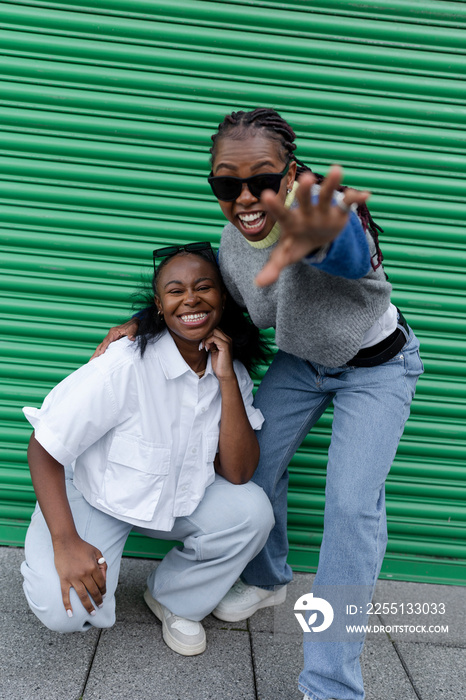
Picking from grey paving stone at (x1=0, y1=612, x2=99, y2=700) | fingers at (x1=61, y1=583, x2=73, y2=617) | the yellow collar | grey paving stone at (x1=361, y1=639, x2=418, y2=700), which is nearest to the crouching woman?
fingers at (x1=61, y1=583, x2=73, y2=617)

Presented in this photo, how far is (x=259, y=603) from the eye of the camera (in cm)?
251

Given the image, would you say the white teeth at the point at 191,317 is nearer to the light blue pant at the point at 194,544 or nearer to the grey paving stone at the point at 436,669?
the light blue pant at the point at 194,544

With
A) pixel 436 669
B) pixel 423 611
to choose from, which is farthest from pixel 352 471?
pixel 423 611

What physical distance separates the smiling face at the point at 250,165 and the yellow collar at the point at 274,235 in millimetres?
32

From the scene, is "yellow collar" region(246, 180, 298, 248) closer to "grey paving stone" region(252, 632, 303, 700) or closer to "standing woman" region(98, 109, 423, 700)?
"standing woman" region(98, 109, 423, 700)

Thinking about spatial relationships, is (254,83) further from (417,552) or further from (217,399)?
(417,552)

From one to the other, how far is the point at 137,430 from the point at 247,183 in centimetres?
94

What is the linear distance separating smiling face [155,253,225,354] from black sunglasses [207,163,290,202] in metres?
0.32

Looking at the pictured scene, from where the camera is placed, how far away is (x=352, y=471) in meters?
1.88

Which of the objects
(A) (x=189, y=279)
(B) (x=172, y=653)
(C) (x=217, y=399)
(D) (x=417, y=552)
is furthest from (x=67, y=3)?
(D) (x=417, y=552)

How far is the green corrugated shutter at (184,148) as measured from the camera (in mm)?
2602

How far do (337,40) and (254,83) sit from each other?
42 cm

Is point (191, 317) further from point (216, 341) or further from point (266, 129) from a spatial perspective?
point (266, 129)

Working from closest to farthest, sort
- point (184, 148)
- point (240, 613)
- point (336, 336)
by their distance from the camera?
point (336, 336)
point (240, 613)
point (184, 148)
